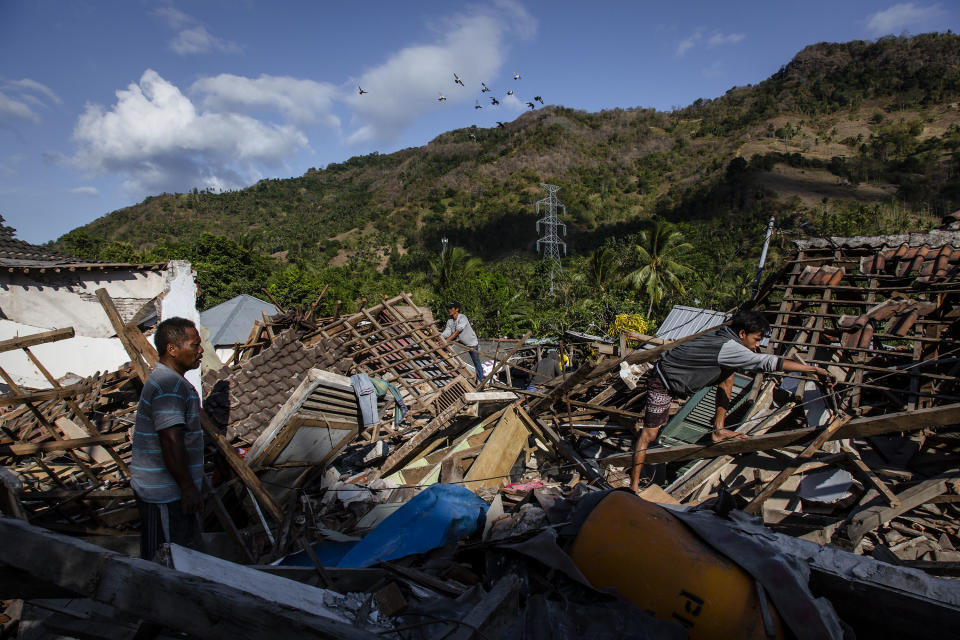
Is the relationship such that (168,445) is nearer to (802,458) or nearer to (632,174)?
(802,458)

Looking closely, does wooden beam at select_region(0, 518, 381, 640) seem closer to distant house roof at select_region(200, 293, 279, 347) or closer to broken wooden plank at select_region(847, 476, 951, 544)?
broken wooden plank at select_region(847, 476, 951, 544)

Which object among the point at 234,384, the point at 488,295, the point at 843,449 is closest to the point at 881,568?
the point at 843,449

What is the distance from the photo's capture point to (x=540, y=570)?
2.00 metres

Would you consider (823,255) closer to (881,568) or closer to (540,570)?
(881,568)

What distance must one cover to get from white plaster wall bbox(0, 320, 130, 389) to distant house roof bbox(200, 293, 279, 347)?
8.50m

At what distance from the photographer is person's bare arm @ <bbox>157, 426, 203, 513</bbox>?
2322 millimetres

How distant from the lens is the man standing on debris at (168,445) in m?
2.32

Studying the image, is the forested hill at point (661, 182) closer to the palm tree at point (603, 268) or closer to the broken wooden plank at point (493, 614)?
the palm tree at point (603, 268)

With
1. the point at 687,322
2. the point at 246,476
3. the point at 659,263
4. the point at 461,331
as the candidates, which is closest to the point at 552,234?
the point at 659,263

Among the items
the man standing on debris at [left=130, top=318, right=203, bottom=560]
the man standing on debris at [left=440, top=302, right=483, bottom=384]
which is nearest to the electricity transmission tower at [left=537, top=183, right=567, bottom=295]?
the man standing on debris at [left=440, top=302, right=483, bottom=384]

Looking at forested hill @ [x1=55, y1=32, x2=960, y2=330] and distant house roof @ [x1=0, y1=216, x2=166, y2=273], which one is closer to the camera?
distant house roof @ [x1=0, y1=216, x2=166, y2=273]

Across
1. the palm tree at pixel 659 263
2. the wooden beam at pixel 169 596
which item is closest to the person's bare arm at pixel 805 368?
the wooden beam at pixel 169 596

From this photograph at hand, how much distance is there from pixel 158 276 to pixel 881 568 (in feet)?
35.5

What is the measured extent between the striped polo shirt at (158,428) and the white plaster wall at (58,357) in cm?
729
